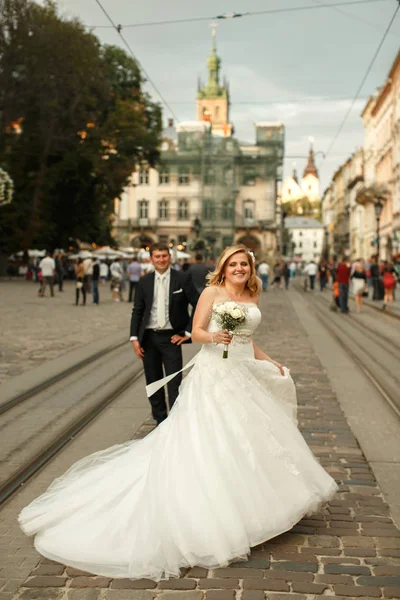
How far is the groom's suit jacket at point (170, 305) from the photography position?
283 inches

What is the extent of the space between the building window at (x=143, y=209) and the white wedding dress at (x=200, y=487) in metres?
84.9

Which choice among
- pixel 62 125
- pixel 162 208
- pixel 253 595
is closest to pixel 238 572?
pixel 253 595

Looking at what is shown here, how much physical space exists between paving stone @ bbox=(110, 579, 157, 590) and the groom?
3.11 metres

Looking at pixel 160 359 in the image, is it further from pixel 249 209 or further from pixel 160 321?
→ pixel 249 209

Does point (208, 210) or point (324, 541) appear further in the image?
point (208, 210)

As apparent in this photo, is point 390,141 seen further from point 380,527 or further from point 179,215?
point 380,527

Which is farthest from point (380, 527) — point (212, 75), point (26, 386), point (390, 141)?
point (212, 75)

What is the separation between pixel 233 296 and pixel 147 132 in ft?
147

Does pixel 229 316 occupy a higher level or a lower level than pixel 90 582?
higher

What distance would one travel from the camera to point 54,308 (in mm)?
24703

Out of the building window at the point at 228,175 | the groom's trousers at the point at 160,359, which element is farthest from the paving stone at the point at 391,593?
the building window at the point at 228,175

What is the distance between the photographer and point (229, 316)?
4.87m

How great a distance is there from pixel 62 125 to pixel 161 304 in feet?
121

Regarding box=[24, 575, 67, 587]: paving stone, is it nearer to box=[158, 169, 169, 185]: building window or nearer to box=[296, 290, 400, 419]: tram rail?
box=[296, 290, 400, 419]: tram rail
